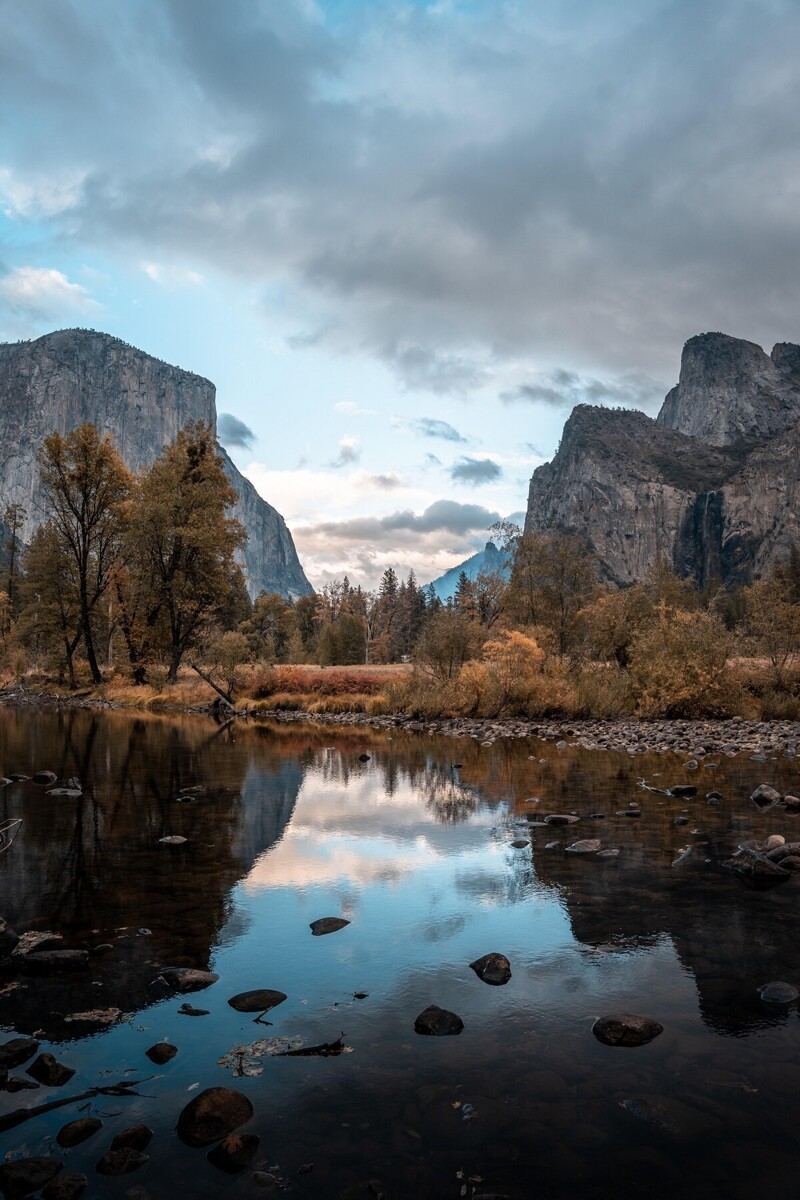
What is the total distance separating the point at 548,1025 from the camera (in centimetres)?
562

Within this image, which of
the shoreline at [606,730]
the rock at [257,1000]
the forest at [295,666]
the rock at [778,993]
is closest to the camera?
the rock at [257,1000]

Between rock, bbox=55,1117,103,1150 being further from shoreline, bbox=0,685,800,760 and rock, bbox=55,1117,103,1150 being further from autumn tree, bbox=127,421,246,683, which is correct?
autumn tree, bbox=127,421,246,683

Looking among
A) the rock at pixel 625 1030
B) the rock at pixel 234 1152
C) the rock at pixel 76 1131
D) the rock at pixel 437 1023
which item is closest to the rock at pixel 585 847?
the rock at pixel 625 1030

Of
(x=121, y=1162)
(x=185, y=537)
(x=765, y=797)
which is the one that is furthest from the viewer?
(x=185, y=537)

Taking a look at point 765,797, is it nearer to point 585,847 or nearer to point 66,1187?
point 585,847

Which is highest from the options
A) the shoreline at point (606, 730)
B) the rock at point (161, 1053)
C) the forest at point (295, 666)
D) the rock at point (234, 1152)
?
the forest at point (295, 666)

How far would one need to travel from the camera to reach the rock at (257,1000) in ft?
19.2

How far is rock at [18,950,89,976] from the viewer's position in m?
6.46

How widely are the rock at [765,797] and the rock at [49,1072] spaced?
12.7 meters

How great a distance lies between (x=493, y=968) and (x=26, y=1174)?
4.04 metres

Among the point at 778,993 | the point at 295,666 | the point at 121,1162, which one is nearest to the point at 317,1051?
the point at 121,1162

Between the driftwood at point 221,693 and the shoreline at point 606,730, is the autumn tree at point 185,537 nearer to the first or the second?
the driftwood at point 221,693

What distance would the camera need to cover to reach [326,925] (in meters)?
7.77

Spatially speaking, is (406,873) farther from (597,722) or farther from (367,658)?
(367,658)
